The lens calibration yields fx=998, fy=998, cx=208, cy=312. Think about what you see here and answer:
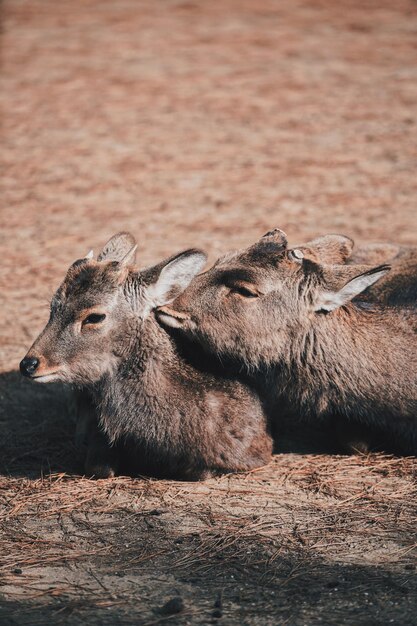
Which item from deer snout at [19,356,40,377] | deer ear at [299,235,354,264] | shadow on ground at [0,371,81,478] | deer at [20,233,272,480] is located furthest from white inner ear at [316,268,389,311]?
shadow on ground at [0,371,81,478]

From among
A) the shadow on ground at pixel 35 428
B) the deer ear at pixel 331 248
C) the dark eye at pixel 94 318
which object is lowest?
the shadow on ground at pixel 35 428

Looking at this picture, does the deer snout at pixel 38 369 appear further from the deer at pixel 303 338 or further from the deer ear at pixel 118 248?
the deer ear at pixel 118 248

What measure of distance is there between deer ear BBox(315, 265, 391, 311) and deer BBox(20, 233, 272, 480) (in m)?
0.88

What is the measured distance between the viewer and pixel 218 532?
20.1ft

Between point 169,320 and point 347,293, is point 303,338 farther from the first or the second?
point 169,320

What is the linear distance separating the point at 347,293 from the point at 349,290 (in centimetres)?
3

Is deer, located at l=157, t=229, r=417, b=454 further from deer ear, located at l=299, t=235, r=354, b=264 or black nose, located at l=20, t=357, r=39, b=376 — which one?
black nose, located at l=20, t=357, r=39, b=376

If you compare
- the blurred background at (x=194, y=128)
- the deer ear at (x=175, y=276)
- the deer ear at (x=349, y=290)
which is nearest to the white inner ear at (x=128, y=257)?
the deer ear at (x=175, y=276)

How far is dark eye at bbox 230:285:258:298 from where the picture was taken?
7.05 m

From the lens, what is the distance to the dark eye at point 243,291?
7.05 m

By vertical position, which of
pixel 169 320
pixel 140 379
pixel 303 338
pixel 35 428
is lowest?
pixel 35 428

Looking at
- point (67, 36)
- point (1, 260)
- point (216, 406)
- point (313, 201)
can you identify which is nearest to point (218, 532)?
point (216, 406)

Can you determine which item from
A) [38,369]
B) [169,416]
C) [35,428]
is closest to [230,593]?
[169,416]

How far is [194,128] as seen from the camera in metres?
15.3
